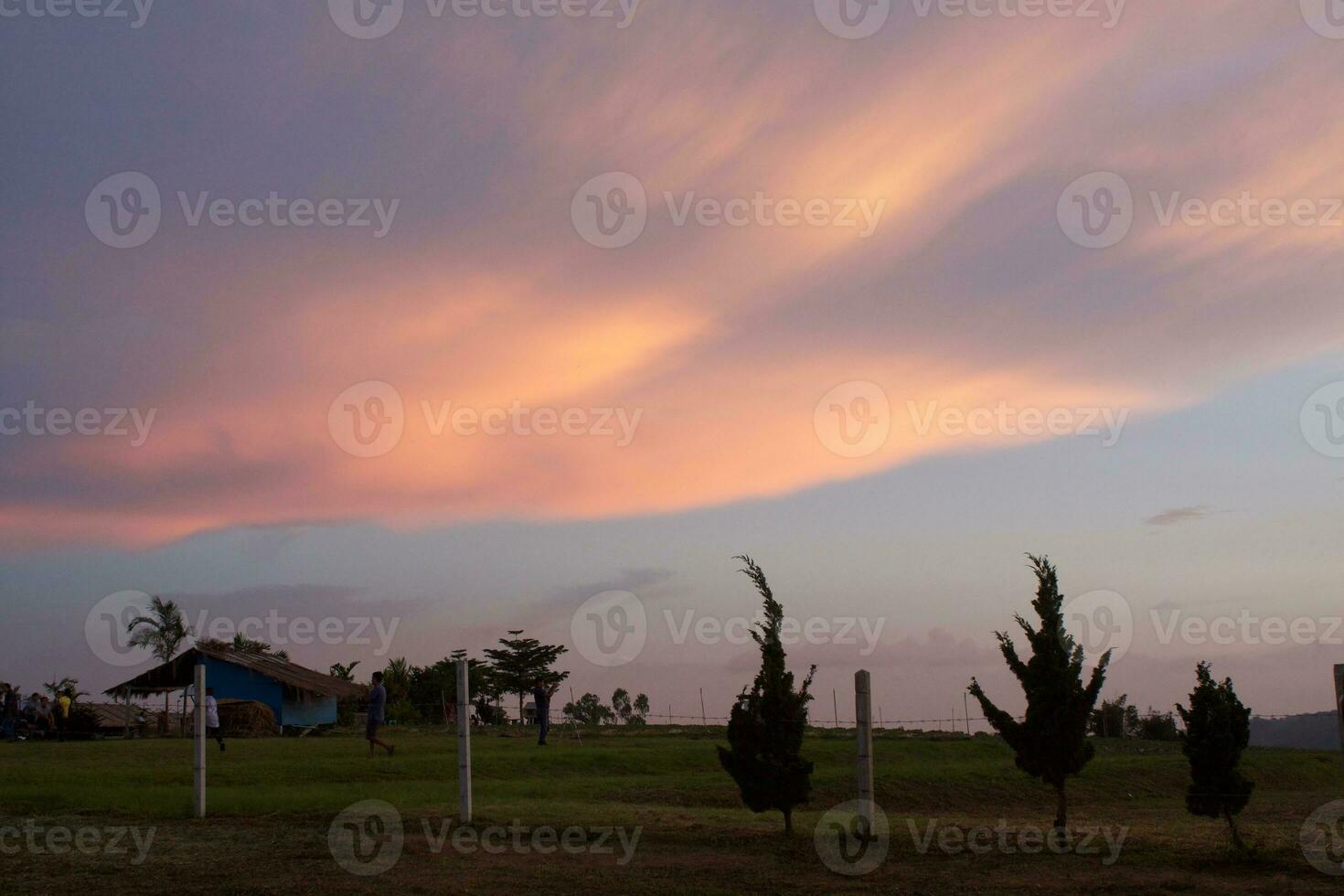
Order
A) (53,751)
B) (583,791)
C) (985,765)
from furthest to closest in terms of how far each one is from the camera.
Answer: (985,765)
(53,751)
(583,791)

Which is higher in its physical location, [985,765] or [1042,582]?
[1042,582]

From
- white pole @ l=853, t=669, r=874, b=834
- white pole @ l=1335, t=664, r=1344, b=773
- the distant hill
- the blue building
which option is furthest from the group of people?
the distant hill

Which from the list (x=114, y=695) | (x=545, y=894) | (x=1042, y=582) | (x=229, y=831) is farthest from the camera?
(x=114, y=695)

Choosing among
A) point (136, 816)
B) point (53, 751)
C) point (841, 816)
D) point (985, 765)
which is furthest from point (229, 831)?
point (985, 765)

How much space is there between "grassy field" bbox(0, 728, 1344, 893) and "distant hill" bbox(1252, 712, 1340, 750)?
1658 centimetres

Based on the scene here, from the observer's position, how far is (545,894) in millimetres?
11070

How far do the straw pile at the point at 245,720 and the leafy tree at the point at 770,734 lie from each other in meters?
28.4

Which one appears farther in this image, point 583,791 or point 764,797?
point 583,791

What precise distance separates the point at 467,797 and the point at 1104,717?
45.0 metres

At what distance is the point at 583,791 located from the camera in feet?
68.4

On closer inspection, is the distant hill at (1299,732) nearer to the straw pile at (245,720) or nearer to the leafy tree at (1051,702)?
the leafy tree at (1051,702)

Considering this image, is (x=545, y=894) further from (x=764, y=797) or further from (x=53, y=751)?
(x=53, y=751)

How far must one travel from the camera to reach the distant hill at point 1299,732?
43375mm

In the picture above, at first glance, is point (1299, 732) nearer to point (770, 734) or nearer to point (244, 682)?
point (770, 734)
